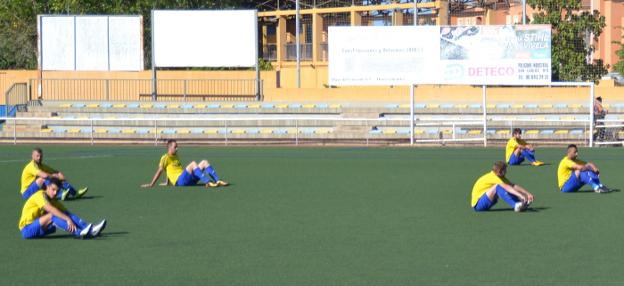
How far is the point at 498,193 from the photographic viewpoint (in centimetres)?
1788

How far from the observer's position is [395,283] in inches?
471

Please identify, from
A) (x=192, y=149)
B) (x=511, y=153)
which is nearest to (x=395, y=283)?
(x=511, y=153)

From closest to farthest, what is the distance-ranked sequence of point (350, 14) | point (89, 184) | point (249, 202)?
point (249, 202), point (89, 184), point (350, 14)

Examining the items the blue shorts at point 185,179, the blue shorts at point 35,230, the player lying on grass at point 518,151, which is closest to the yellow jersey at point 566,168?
the player lying on grass at point 518,151

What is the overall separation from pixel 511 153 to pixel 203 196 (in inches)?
400

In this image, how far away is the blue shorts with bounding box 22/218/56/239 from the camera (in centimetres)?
1515

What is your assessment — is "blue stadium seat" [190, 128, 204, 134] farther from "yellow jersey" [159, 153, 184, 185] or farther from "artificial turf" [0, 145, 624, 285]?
"yellow jersey" [159, 153, 184, 185]

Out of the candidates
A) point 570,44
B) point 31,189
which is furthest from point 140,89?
point 31,189

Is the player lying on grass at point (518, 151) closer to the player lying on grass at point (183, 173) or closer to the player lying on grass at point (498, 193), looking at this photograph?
the player lying on grass at point (183, 173)

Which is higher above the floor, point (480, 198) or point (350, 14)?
point (350, 14)

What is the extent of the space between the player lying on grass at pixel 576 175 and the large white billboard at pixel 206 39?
2718cm

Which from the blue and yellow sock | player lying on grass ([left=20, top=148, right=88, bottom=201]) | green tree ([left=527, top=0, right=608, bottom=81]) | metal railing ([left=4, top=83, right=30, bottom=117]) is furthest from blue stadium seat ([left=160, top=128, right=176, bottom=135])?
player lying on grass ([left=20, top=148, right=88, bottom=201])

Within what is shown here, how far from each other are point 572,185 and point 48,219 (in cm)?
1046

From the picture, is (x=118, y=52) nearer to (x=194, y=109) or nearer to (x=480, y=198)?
(x=194, y=109)
